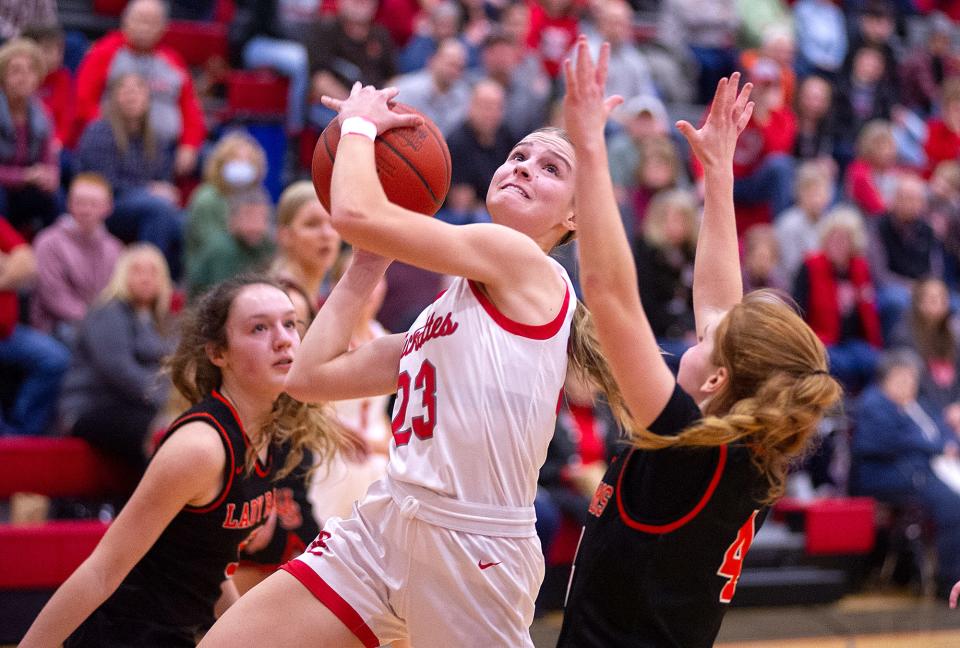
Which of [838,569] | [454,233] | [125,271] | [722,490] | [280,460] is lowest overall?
[838,569]

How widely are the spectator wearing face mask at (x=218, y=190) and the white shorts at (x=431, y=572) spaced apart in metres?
4.50

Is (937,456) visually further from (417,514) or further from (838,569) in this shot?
(417,514)

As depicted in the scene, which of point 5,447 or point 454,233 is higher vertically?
point 454,233

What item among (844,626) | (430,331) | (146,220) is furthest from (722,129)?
(146,220)

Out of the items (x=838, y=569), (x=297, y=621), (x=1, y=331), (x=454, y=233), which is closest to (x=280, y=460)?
(x=297, y=621)

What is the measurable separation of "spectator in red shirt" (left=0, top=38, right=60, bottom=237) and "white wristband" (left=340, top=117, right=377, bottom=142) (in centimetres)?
488

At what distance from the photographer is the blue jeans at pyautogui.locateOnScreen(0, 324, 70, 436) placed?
244 inches

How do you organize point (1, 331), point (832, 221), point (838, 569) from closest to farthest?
1. point (1, 331)
2. point (838, 569)
3. point (832, 221)

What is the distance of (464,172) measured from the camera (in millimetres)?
8008

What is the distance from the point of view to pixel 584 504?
261 inches

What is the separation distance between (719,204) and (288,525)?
1855mm

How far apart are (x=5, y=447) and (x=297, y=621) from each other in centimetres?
370

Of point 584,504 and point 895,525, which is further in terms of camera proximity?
point 895,525

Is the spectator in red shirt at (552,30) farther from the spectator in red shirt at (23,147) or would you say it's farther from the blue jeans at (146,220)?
the spectator in red shirt at (23,147)
